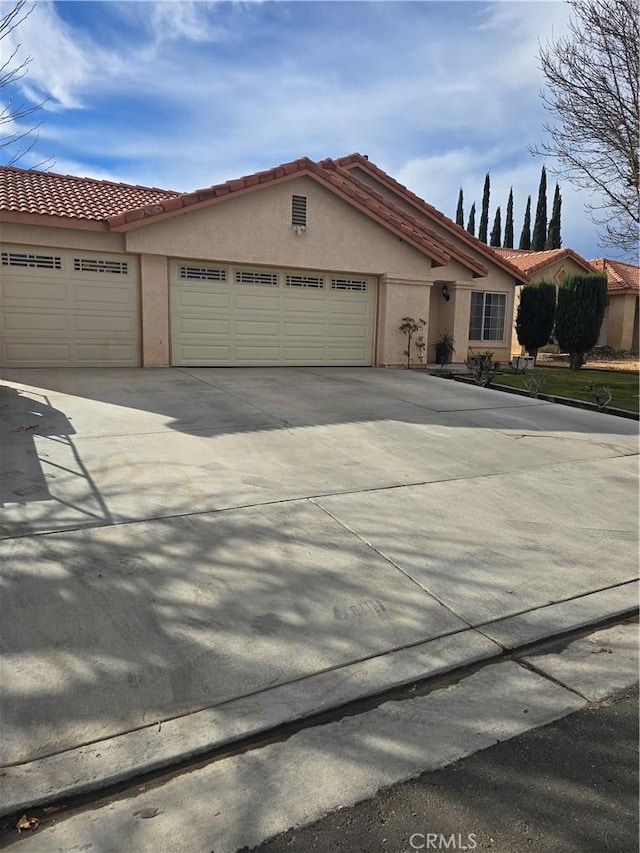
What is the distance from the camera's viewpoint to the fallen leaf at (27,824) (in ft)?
6.90

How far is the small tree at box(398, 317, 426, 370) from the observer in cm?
1570

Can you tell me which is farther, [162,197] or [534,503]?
[162,197]

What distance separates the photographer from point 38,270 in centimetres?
1216

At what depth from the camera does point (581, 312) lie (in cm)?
2005

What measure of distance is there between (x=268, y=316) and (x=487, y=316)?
854 centimetres

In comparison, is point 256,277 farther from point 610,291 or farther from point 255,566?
point 610,291

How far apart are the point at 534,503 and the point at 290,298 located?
32.9 ft

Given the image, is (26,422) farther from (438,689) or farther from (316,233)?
(316,233)

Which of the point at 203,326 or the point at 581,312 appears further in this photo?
the point at 581,312

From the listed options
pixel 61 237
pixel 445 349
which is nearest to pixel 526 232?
pixel 445 349

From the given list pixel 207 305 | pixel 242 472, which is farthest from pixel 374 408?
pixel 207 305

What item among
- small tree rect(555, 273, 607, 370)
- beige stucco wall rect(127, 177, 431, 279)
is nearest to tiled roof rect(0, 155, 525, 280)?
beige stucco wall rect(127, 177, 431, 279)

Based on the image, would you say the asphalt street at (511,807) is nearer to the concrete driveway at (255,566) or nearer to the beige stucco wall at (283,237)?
the concrete driveway at (255,566)

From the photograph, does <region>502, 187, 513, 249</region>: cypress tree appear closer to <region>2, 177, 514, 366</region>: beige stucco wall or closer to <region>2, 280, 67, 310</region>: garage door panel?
<region>2, 177, 514, 366</region>: beige stucco wall
